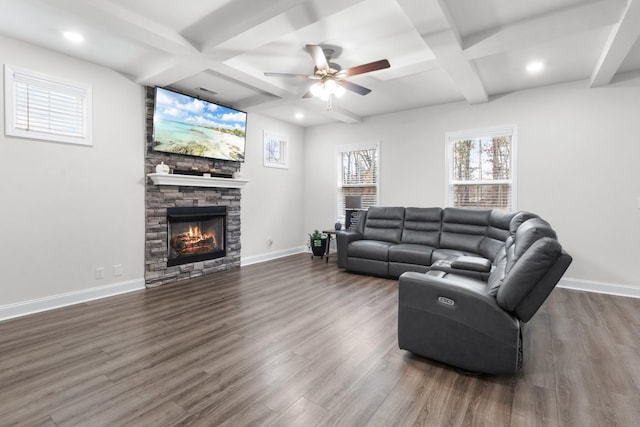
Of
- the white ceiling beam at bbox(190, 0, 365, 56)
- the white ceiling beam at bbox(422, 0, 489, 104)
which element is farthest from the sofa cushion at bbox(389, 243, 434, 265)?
the white ceiling beam at bbox(190, 0, 365, 56)

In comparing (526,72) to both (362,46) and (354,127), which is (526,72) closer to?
(362,46)

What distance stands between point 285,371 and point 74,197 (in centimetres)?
331

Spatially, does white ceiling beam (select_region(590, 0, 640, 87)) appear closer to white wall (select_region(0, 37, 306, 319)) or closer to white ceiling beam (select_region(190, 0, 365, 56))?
white ceiling beam (select_region(190, 0, 365, 56))

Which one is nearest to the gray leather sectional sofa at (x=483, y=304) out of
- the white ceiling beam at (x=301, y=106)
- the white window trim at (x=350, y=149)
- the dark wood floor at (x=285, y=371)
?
the dark wood floor at (x=285, y=371)

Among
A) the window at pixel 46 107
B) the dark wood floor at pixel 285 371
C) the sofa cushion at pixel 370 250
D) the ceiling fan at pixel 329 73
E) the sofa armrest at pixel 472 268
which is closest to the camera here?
the dark wood floor at pixel 285 371

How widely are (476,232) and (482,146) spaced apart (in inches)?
60.0

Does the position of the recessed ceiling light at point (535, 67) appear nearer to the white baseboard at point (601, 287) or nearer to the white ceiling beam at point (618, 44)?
the white ceiling beam at point (618, 44)

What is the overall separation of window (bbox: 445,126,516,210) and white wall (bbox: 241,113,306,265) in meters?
3.21

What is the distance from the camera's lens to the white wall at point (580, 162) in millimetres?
4070

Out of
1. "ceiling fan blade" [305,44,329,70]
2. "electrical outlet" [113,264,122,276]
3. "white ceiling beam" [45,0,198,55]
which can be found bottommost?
"electrical outlet" [113,264,122,276]

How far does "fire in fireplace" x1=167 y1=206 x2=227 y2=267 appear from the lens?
186 inches

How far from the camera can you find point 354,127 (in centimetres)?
650

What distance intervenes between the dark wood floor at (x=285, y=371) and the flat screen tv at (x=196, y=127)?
2297 millimetres

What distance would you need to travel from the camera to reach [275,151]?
6543 mm
